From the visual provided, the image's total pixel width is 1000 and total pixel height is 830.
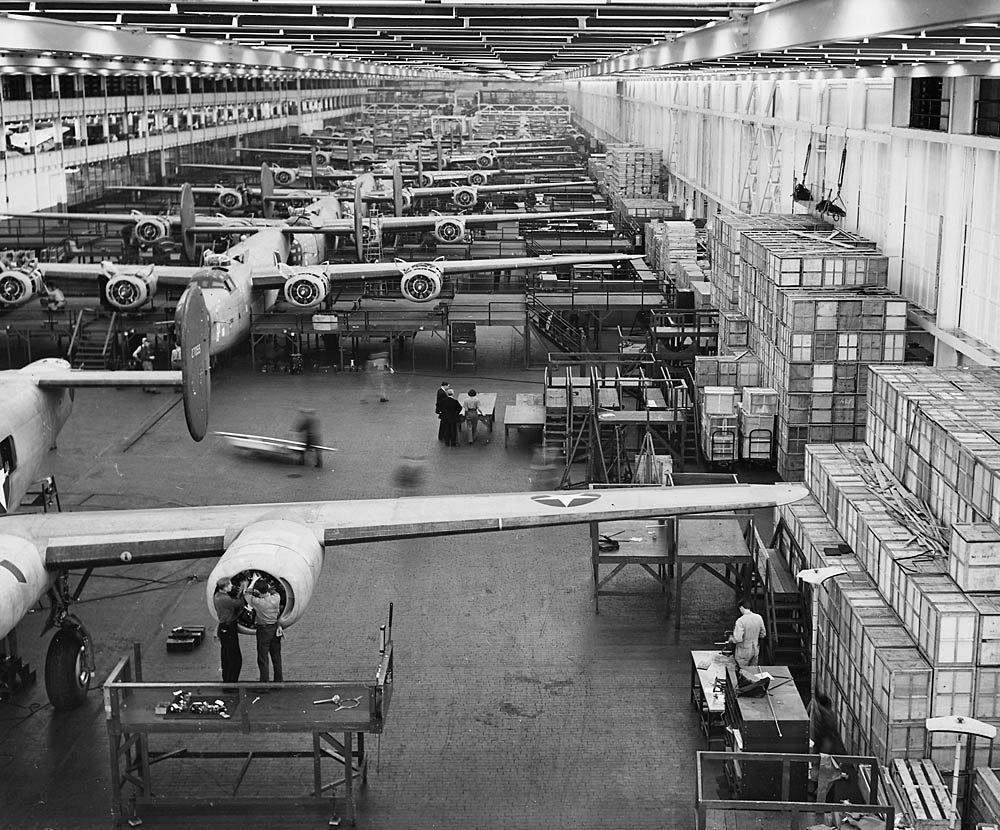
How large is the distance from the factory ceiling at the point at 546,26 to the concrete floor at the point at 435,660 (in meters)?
9.85

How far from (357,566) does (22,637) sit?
6.40 meters

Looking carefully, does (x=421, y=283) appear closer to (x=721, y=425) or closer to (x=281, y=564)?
(x=721, y=425)

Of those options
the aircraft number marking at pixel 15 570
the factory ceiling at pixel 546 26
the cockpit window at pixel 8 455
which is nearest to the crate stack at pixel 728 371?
the factory ceiling at pixel 546 26

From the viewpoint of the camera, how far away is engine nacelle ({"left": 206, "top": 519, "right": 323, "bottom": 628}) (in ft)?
50.1

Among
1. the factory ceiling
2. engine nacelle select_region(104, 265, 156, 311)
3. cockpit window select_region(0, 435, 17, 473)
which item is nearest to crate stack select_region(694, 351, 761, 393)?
the factory ceiling

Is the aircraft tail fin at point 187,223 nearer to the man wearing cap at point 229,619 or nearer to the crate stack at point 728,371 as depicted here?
the crate stack at point 728,371

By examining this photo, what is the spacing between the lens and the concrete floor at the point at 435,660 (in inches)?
634

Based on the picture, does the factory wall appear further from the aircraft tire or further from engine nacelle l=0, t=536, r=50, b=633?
engine nacelle l=0, t=536, r=50, b=633

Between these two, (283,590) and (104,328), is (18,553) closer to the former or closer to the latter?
(283,590)

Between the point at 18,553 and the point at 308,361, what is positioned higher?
the point at 18,553

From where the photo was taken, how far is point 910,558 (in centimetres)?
1645

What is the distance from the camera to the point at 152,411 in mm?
36750

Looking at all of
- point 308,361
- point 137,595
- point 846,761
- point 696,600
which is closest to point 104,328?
point 308,361

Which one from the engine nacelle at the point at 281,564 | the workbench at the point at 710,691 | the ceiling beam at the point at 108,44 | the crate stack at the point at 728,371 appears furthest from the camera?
the crate stack at the point at 728,371
